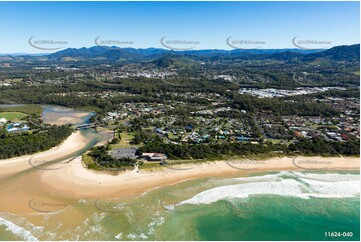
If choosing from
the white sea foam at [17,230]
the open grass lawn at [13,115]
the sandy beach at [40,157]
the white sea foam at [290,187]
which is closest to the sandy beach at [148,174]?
the white sea foam at [290,187]

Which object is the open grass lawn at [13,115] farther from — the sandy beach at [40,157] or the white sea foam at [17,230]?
the white sea foam at [17,230]

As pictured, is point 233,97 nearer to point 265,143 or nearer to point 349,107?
point 349,107

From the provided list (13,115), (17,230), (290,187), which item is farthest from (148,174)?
(13,115)

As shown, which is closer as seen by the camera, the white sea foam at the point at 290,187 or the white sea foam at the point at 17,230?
the white sea foam at the point at 17,230

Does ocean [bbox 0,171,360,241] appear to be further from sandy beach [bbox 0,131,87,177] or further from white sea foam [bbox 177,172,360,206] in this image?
sandy beach [bbox 0,131,87,177]

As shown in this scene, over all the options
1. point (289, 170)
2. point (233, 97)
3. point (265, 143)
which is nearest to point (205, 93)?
point (233, 97)

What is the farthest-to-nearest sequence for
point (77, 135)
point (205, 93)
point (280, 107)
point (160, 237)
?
1. point (205, 93)
2. point (280, 107)
3. point (77, 135)
4. point (160, 237)
